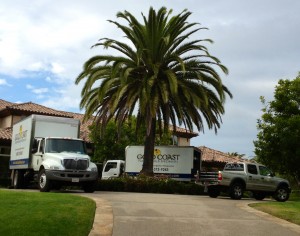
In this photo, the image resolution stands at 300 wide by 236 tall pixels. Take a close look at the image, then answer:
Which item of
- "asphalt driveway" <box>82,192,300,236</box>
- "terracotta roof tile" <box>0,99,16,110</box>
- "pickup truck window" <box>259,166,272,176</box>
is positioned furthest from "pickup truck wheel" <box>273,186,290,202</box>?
"terracotta roof tile" <box>0,99,16,110</box>

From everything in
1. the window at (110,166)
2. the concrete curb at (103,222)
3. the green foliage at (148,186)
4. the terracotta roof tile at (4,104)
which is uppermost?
the terracotta roof tile at (4,104)

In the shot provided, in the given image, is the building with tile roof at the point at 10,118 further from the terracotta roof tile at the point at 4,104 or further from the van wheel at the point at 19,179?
the van wheel at the point at 19,179

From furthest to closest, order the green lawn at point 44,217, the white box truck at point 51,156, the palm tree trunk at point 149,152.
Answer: the palm tree trunk at point 149,152, the white box truck at point 51,156, the green lawn at point 44,217

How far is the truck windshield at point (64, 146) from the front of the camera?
21.3 m

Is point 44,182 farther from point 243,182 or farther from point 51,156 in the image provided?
point 243,182

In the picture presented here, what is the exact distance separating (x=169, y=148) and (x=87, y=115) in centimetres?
579

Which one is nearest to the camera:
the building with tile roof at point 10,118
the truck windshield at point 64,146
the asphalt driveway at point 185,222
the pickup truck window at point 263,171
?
the asphalt driveway at point 185,222

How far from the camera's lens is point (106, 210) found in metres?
12.8

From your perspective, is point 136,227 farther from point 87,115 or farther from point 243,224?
point 87,115

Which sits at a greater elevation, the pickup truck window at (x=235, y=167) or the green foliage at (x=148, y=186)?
the pickup truck window at (x=235, y=167)

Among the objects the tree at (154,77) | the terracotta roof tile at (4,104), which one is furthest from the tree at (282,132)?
the terracotta roof tile at (4,104)

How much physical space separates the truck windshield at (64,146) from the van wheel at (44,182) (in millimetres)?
1082

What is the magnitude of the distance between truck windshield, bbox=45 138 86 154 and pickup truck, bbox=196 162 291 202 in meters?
6.50

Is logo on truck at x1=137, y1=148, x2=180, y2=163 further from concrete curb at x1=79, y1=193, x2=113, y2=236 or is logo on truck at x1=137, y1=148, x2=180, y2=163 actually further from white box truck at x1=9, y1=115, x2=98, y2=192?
concrete curb at x1=79, y1=193, x2=113, y2=236
